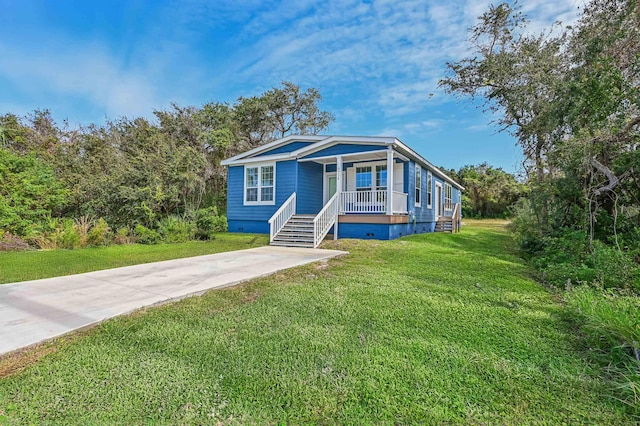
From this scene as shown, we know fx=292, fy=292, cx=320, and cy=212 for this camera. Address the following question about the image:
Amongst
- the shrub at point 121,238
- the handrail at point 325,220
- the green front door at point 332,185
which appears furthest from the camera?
the green front door at point 332,185

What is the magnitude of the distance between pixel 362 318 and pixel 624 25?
8.19 metres

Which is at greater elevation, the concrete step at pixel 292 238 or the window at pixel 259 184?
the window at pixel 259 184

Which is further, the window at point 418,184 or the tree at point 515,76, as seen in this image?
the window at point 418,184

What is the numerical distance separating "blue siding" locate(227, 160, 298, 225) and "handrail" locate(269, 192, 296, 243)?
1001 mm

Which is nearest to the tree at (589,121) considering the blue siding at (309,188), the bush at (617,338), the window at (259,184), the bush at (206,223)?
the bush at (617,338)

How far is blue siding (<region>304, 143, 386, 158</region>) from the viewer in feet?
35.2

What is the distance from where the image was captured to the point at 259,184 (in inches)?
523

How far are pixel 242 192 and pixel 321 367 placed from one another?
40.4 feet

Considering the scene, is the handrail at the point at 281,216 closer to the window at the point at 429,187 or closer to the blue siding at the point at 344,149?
the blue siding at the point at 344,149

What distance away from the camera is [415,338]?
2791 millimetres

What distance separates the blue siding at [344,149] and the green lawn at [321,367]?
7595 mm

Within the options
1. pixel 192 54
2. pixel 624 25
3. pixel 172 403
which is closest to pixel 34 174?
pixel 192 54

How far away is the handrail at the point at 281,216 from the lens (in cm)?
1012

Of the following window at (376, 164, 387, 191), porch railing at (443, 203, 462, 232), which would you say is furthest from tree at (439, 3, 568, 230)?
window at (376, 164, 387, 191)
